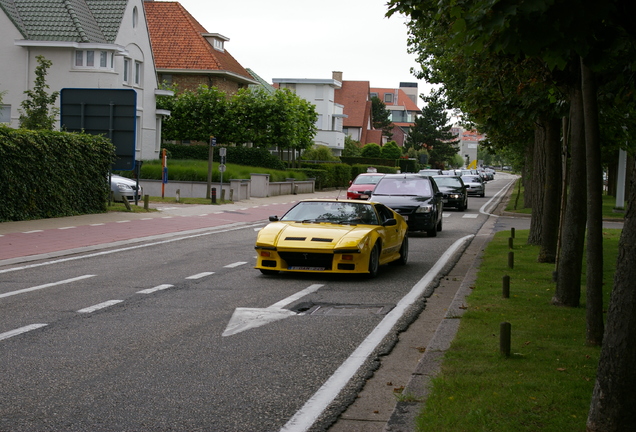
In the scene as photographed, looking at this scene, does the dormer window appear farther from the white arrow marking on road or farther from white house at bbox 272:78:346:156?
the white arrow marking on road

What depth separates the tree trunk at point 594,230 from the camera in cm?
752

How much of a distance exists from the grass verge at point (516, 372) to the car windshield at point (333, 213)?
10.9ft

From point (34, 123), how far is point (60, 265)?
614 inches

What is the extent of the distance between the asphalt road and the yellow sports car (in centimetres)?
31

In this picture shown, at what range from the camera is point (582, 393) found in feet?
19.1

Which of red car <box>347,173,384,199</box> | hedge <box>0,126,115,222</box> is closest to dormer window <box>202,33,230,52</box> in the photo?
red car <box>347,173,384,199</box>

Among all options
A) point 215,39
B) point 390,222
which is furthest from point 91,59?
point 390,222

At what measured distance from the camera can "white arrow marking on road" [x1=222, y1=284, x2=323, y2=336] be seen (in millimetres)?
8820

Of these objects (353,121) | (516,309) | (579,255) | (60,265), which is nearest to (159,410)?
(516,309)

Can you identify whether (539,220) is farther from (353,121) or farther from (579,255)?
(353,121)

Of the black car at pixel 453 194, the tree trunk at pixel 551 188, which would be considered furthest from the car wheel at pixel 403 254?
the black car at pixel 453 194

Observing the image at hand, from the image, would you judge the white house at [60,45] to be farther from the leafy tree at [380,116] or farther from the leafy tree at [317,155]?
the leafy tree at [380,116]

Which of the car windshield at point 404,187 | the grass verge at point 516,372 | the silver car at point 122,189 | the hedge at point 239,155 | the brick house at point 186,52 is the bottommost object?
the grass verge at point 516,372

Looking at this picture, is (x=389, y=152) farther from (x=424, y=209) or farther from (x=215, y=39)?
(x=424, y=209)
